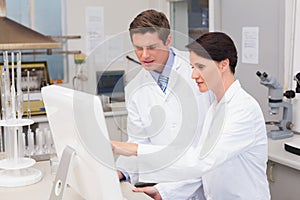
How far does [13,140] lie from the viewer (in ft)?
5.77

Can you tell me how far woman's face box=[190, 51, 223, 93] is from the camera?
156cm

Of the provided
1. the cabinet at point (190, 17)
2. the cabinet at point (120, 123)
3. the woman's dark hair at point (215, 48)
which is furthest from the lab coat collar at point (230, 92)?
the cabinet at point (190, 17)

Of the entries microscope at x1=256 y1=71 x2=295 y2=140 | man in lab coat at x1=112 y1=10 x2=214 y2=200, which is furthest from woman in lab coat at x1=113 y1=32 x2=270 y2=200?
microscope at x1=256 y1=71 x2=295 y2=140

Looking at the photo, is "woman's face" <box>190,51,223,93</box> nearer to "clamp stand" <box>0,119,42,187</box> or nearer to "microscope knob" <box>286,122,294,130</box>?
"clamp stand" <box>0,119,42,187</box>

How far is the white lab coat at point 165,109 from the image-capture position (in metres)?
1.73

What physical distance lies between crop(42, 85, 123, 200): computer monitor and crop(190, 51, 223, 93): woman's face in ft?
1.82

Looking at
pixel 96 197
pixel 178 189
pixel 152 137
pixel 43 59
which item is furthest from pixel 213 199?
pixel 43 59

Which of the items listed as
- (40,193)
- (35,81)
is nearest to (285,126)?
(40,193)

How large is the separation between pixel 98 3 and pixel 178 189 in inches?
111

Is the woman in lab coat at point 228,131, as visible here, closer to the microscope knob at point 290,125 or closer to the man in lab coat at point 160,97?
the man in lab coat at point 160,97

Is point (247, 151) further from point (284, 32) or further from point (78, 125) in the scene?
point (284, 32)

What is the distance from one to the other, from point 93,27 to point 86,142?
3.19 m

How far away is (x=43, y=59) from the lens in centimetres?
409

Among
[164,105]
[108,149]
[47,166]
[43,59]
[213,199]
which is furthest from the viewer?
[43,59]
